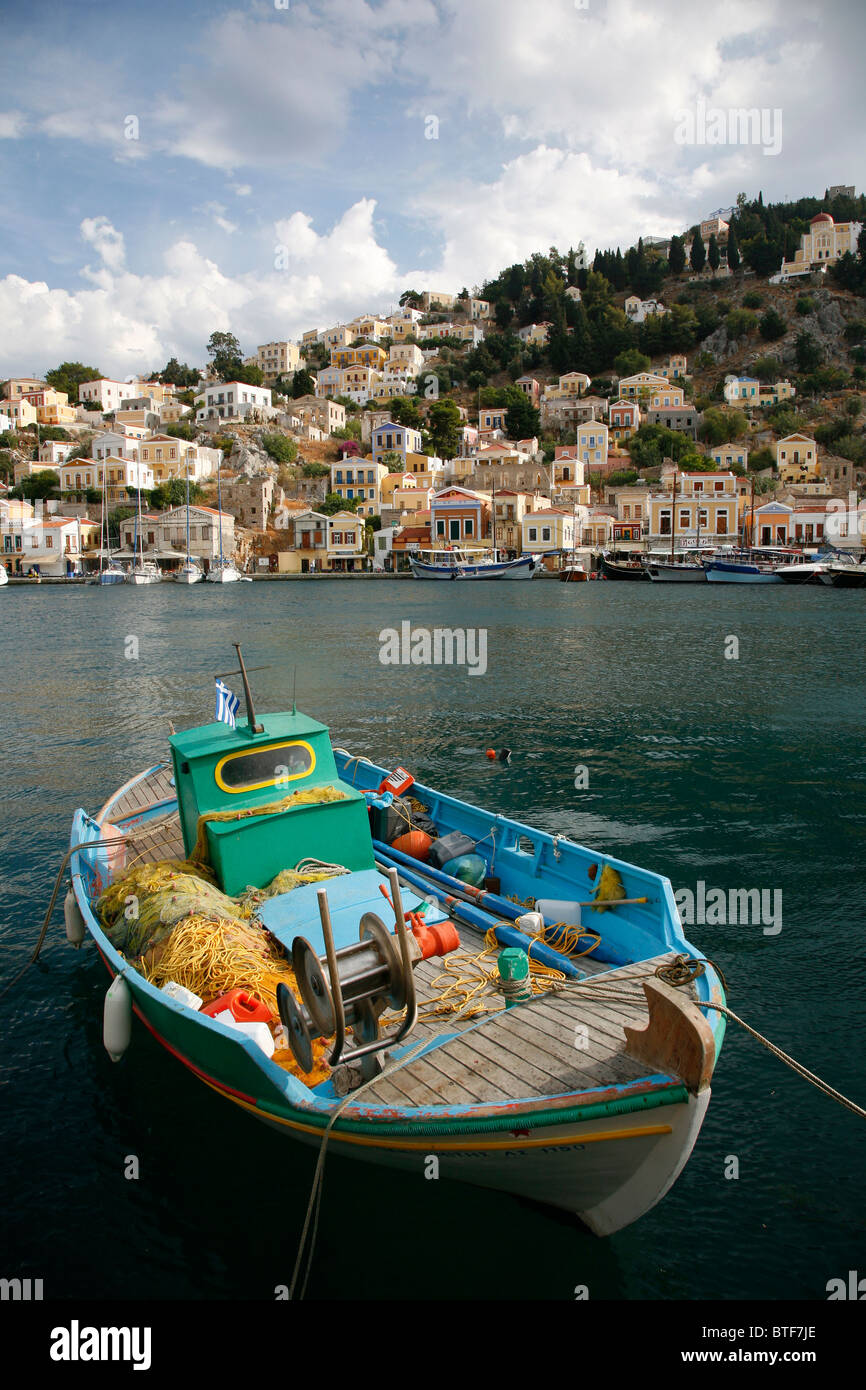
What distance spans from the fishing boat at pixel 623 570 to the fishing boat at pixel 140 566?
49.8 metres

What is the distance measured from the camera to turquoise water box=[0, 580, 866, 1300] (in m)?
5.62

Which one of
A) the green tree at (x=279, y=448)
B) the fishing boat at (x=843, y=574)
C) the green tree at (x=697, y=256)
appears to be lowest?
the fishing boat at (x=843, y=574)

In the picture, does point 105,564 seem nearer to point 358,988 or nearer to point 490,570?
point 490,570

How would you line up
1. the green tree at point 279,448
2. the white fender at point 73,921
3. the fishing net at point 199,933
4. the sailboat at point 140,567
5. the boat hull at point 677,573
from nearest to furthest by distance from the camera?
the fishing net at point 199,933 → the white fender at point 73,921 → the boat hull at point 677,573 → the sailboat at point 140,567 → the green tree at point 279,448

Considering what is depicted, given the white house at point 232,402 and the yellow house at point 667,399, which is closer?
the yellow house at point 667,399

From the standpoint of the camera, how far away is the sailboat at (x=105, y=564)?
91.6 metres

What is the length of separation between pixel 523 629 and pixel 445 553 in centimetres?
4599

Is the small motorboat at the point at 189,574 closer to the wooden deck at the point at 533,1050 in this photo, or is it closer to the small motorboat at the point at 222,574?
the small motorboat at the point at 222,574

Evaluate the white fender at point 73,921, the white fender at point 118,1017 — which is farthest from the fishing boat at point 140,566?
the white fender at point 118,1017

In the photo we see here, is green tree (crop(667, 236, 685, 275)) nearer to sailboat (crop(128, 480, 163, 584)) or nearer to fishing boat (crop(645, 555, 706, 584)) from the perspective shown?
fishing boat (crop(645, 555, 706, 584))

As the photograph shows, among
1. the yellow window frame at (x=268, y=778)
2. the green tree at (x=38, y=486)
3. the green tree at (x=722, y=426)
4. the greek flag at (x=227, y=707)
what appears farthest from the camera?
the green tree at (x=722, y=426)

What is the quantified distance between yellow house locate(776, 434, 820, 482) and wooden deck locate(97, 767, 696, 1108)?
111 m

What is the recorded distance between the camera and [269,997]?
262 inches

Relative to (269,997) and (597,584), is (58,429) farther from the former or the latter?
(269,997)
